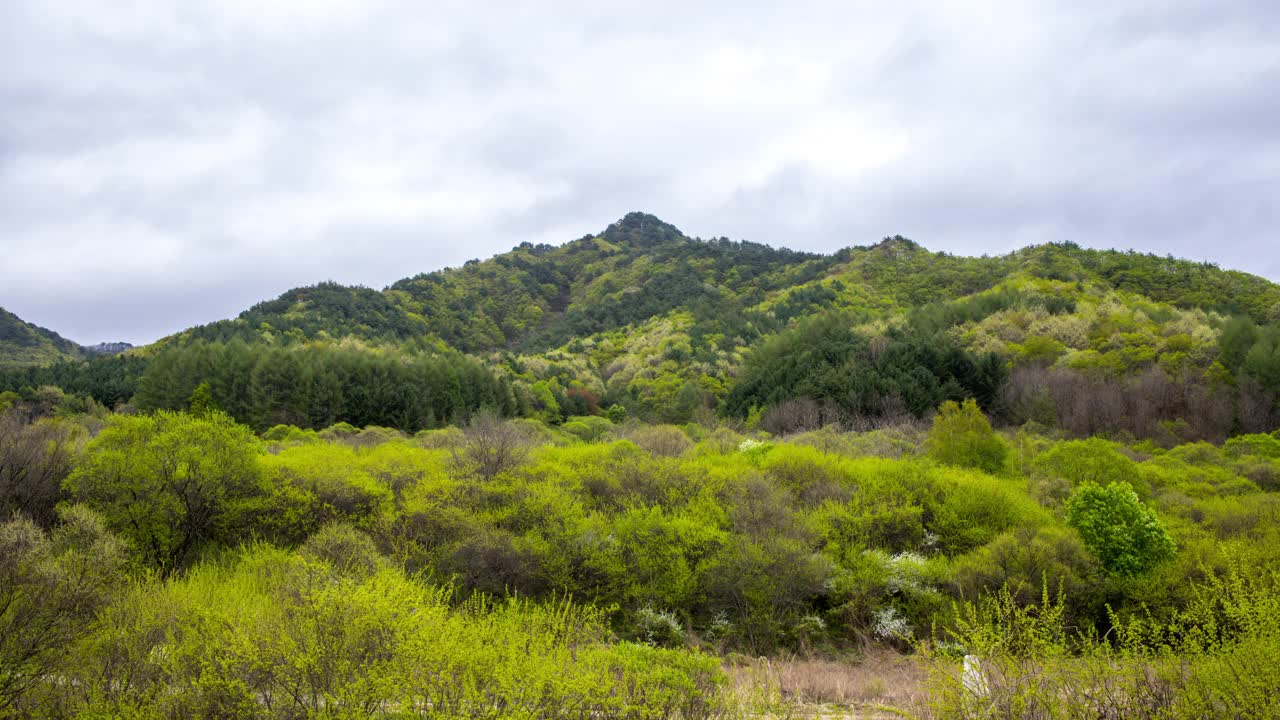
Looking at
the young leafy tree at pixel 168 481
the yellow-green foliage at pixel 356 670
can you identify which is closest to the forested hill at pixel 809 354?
the young leafy tree at pixel 168 481

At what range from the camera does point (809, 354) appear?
141ft

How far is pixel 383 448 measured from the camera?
65.0 feet

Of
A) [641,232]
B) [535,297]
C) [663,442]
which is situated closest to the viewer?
[663,442]

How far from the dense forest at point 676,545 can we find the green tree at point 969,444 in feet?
0.34

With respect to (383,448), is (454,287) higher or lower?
higher

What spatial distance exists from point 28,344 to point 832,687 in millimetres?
115607

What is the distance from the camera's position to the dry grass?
759cm

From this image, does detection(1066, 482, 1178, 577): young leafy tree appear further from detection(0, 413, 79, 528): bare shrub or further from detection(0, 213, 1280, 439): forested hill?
detection(0, 413, 79, 528): bare shrub

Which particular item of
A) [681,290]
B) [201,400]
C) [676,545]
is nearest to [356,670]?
[676,545]

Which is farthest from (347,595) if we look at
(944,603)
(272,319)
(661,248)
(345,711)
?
(661,248)

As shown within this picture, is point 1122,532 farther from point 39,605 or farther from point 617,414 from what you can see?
point 617,414

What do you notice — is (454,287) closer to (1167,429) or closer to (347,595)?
(1167,429)

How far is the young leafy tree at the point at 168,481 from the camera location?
520 inches

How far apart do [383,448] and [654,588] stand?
425 inches
